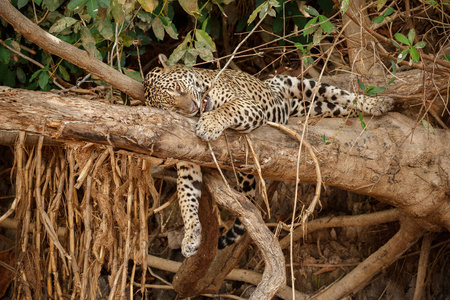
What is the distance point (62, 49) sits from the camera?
279 centimetres

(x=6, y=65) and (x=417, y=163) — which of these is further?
(x=6, y=65)

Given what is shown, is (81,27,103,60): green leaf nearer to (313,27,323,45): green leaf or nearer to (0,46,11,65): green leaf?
(313,27,323,45): green leaf

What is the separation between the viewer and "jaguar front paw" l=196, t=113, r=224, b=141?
2730 millimetres

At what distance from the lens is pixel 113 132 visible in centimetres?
245

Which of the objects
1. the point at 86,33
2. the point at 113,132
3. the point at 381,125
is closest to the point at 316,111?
the point at 381,125

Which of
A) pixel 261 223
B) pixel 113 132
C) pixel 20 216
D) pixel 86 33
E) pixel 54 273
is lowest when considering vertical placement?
pixel 54 273

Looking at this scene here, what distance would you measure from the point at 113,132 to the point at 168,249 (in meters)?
3.53

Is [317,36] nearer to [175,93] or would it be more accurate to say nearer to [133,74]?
[175,93]

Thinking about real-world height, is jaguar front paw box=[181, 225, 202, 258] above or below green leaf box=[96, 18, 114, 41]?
below

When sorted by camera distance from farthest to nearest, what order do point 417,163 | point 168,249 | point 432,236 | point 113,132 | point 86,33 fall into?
point 168,249
point 432,236
point 417,163
point 86,33
point 113,132

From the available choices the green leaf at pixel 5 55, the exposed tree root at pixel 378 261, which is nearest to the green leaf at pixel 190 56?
the green leaf at pixel 5 55

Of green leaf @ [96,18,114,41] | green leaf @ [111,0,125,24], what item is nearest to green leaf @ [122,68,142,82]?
green leaf @ [96,18,114,41]

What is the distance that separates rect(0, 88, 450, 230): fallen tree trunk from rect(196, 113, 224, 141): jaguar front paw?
5cm

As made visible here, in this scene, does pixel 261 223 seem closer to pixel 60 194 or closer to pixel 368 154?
pixel 368 154
